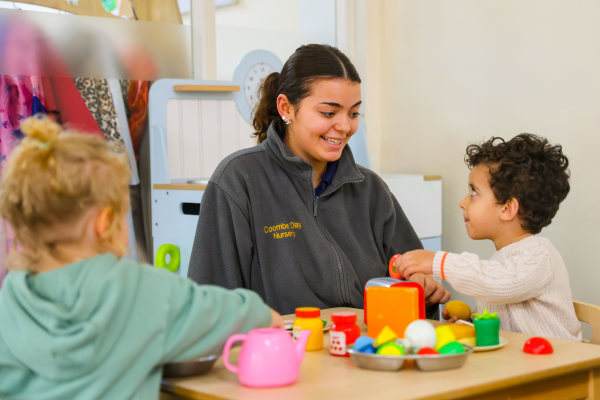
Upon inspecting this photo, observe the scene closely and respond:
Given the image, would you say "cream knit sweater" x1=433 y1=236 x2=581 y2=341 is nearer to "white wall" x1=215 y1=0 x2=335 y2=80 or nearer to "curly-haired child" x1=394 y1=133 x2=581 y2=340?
"curly-haired child" x1=394 y1=133 x2=581 y2=340

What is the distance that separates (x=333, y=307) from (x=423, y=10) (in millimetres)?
1934

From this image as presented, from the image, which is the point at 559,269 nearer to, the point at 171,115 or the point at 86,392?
the point at 86,392

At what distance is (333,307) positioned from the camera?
1.80 meters

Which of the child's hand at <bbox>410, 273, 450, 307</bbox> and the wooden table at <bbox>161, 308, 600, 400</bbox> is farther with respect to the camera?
the child's hand at <bbox>410, 273, 450, 307</bbox>

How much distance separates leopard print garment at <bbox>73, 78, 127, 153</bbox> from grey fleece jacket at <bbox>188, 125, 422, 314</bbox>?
45.3 inches

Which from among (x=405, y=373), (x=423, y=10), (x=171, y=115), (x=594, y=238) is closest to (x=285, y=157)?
(x=405, y=373)

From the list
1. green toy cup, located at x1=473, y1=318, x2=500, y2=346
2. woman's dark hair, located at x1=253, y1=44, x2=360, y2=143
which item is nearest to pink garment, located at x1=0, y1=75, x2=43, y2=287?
woman's dark hair, located at x1=253, y1=44, x2=360, y2=143

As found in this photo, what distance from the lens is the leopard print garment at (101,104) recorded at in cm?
286

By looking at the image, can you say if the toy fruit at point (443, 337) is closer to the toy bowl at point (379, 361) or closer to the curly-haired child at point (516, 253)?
the toy bowl at point (379, 361)

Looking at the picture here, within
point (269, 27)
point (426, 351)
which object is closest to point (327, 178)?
point (426, 351)

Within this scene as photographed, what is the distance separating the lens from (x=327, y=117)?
1.89 m

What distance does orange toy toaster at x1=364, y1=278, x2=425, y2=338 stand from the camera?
130cm

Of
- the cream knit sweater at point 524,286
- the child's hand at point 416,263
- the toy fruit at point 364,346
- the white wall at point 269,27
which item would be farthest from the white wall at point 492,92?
the toy fruit at point 364,346

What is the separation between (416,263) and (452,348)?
41 cm
